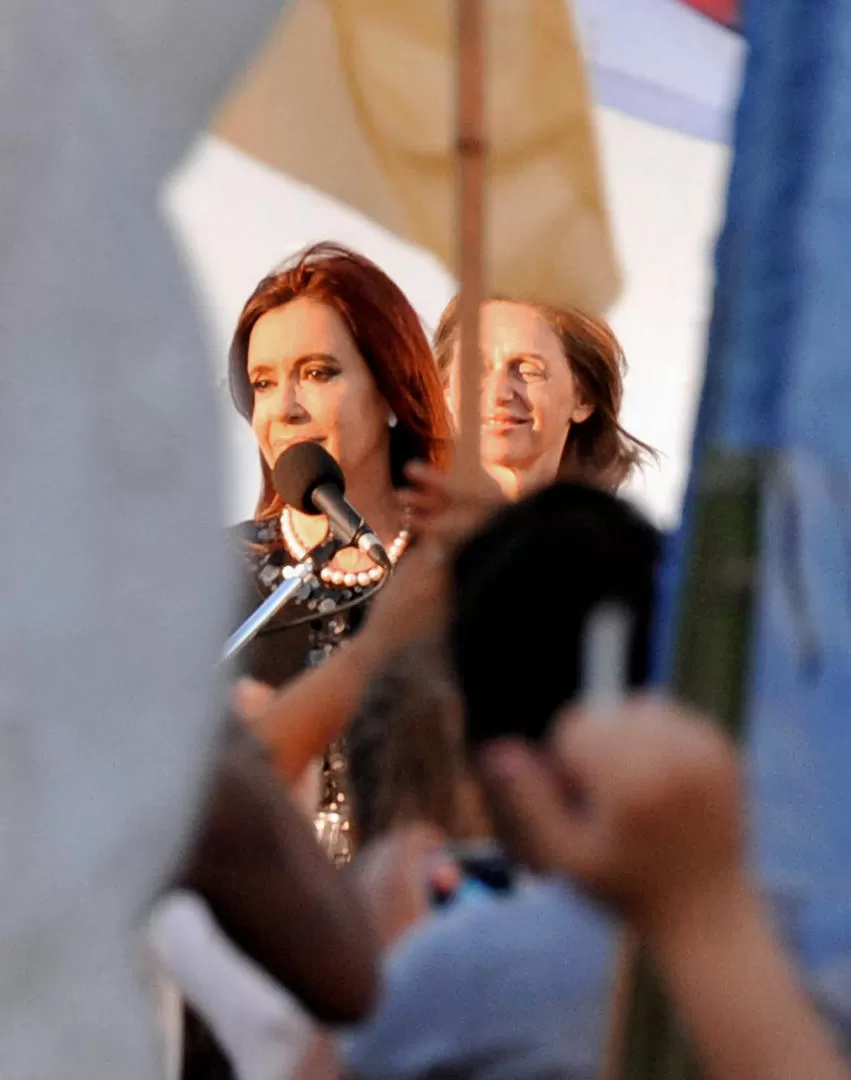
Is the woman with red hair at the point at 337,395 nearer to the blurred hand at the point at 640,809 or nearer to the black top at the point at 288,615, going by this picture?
the black top at the point at 288,615

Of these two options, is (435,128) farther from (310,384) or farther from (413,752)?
(310,384)

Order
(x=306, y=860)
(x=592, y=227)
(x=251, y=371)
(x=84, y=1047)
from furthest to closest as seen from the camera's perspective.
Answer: (x=251, y=371)
(x=592, y=227)
(x=306, y=860)
(x=84, y=1047)

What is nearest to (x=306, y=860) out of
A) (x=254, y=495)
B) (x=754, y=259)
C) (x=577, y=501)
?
(x=577, y=501)

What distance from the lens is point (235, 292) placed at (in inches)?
48.6

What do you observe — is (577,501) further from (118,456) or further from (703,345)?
(118,456)

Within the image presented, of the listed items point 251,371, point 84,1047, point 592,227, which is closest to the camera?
point 84,1047

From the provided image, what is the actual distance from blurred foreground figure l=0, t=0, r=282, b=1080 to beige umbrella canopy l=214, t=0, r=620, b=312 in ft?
0.50

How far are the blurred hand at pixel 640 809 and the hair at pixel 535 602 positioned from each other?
0.14 feet

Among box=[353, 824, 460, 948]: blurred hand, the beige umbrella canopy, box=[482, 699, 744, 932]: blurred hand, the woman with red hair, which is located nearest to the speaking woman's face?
the woman with red hair

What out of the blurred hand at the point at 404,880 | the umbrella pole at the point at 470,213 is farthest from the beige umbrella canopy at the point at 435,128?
the blurred hand at the point at 404,880

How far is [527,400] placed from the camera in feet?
3.44

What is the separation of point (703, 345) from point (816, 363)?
0.19ft

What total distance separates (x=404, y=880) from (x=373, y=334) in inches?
25.9

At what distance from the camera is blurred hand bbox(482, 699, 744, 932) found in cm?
46
